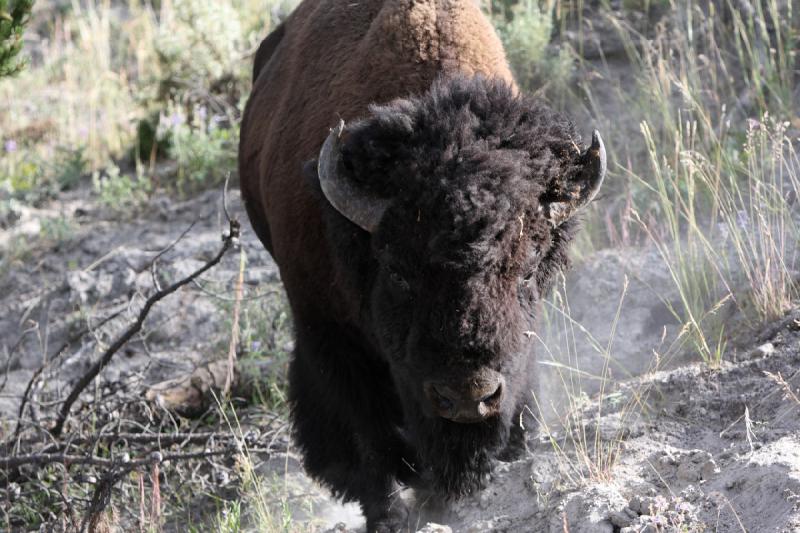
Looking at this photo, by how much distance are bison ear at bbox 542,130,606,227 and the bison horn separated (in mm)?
656

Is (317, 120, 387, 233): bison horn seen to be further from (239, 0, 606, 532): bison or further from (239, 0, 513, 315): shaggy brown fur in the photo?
(239, 0, 513, 315): shaggy brown fur

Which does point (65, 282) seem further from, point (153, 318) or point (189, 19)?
point (189, 19)

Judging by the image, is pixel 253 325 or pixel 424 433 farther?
pixel 253 325

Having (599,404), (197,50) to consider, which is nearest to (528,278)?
(599,404)

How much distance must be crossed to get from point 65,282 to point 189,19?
3652 millimetres

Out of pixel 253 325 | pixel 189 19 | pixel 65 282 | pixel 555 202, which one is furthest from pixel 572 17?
pixel 555 202

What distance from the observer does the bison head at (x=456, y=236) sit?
339cm

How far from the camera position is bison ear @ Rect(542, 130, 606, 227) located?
12.3ft

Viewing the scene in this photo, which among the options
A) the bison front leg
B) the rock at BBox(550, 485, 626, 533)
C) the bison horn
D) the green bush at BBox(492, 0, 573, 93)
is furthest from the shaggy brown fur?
the green bush at BBox(492, 0, 573, 93)

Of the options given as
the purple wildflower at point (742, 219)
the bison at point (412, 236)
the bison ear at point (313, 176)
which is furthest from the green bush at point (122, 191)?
the purple wildflower at point (742, 219)

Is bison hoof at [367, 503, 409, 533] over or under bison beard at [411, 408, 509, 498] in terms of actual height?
under

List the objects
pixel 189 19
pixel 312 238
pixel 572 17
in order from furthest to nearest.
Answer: pixel 189 19 → pixel 572 17 → pixel 312 238

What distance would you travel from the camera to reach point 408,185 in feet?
11.9

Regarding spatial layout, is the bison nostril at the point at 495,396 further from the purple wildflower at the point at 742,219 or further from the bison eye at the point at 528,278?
the purple wildflower at the point at 742,219
